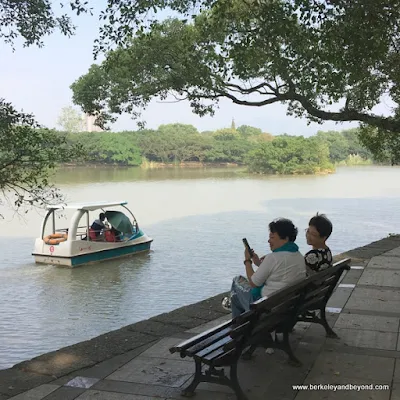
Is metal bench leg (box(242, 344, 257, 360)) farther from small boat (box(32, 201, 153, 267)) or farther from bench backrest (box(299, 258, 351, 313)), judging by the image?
small boat (box(32, 201, 153, 267))

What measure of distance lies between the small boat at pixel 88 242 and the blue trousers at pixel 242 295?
33.9 feet

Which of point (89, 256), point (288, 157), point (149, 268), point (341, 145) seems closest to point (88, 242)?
point (89, 256)

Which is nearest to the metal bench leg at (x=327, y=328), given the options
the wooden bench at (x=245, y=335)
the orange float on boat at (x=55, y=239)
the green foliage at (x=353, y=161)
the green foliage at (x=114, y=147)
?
the wooden bench at (x=245, y=335)

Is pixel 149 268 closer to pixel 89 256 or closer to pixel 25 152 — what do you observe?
pixel 89 256

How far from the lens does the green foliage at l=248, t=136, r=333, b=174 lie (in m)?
64.3

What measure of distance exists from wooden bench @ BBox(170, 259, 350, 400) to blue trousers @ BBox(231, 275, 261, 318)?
0.23m

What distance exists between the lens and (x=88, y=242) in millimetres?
15070

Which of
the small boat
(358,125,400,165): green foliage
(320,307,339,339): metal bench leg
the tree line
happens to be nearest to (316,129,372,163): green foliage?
the tree line

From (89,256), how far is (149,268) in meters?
1.67

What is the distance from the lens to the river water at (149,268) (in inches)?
364

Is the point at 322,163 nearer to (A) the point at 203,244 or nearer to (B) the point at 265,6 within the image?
(A) the point at 203,244

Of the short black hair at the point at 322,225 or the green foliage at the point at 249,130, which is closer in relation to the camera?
the short black hair at the point at 322,225

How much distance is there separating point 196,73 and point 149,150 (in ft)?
193

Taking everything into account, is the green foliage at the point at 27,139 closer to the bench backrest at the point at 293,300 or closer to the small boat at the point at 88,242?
the bench backrest at the point at 293,300
